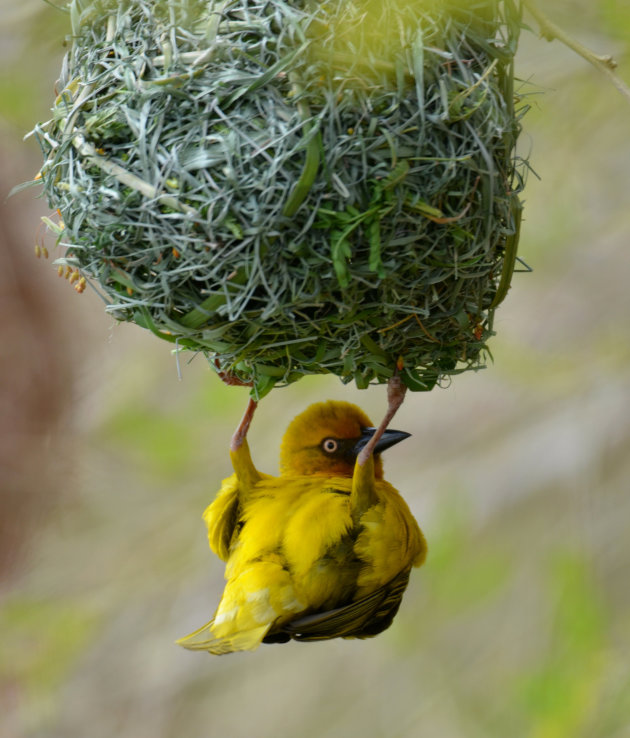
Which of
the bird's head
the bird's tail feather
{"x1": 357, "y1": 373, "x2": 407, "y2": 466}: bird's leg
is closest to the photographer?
{"x1": 357, "y1": 373, "x2": 407, "y2": 466}: bird's leg

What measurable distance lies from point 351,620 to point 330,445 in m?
0.46

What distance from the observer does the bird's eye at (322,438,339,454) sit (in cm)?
253

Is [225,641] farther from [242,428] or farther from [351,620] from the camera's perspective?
[242,428]

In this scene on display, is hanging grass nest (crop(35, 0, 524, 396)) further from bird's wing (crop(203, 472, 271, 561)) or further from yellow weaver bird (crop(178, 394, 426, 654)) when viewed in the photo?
bird's wing (crop(203, 472, 271, 561))

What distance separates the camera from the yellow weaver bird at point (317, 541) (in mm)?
2371

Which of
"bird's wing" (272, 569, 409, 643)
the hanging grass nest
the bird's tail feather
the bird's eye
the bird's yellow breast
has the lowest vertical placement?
the bird's tail feather

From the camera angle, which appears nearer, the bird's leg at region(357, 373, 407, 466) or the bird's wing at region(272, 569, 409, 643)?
the bird's leg at region(357, 373, 407, 466)

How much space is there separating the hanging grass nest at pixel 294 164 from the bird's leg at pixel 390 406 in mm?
199

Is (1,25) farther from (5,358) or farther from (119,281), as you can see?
(5,358)

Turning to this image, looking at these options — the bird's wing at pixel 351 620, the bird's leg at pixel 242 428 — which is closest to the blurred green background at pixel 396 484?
the bird's wing at pixel 351 620

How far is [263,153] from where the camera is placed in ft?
5.61

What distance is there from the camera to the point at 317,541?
2.44 m

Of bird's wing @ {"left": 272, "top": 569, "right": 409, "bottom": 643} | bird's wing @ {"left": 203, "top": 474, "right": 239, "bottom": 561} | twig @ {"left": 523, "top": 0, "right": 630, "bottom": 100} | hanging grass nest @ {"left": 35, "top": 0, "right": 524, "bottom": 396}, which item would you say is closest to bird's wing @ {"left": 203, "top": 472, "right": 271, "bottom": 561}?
bird's wing @ {"left": 203, "top": 474, "right": 239, "bottom": 561}

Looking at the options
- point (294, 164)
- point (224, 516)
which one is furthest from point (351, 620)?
point (294, 164)
